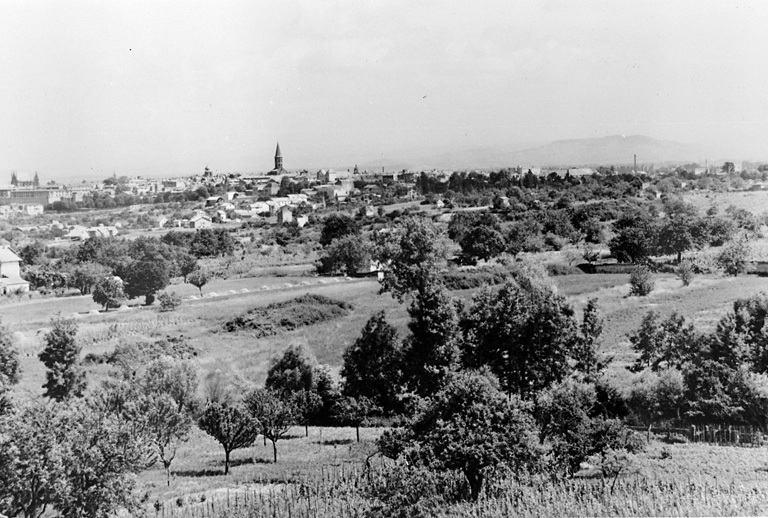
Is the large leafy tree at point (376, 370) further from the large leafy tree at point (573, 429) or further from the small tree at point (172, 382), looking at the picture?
the large leafy tree at point (573, 429)

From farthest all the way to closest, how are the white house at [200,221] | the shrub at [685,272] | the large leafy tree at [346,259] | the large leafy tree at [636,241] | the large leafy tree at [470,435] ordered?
1. the white house at [200,221]
2. the large leafy tree at [346,259]
3. the large leafy tree at [636,241]
4. the shrub at [685,272]
5. the large leafy tree at [470,435]

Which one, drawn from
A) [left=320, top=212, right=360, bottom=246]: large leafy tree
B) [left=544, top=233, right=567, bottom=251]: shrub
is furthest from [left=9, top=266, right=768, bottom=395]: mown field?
[left=320, top=212, right=360, bottom=246]: large leafy tree

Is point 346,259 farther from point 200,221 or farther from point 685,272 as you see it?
point 685,272

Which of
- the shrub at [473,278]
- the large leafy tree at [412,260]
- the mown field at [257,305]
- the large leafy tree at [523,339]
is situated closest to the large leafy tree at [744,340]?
the mown field at [257,305]

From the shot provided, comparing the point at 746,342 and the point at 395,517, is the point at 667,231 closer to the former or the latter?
the point at 746,342

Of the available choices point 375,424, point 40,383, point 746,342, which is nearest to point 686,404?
point 746,342

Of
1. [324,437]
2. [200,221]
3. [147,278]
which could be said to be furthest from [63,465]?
[200,221]
